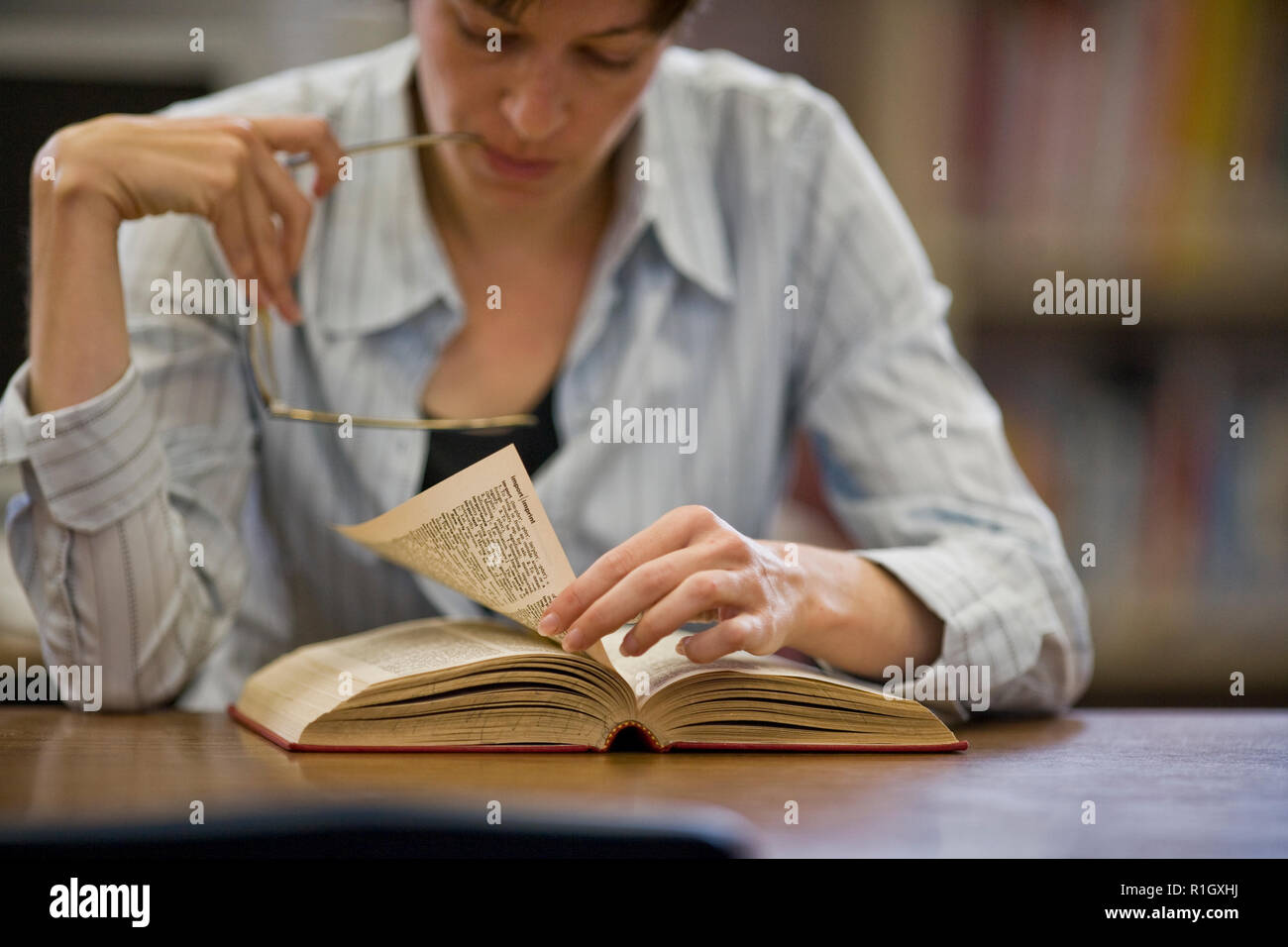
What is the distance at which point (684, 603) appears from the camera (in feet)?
2.26

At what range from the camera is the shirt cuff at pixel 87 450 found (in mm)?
858

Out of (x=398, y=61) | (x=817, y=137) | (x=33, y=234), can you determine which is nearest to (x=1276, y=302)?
(x=817, y=137)

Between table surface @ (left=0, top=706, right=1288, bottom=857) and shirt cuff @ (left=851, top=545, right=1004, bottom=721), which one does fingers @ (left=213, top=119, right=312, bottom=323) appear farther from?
shirt cuff @ (left=851, top=545, right=1004, bottom=721)

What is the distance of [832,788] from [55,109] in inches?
62.2

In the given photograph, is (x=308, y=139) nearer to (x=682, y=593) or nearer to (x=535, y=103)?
(x=535, y=103)

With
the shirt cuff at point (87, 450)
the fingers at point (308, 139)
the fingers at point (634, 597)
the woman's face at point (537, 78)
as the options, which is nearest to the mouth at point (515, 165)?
A: the woman's face at point (537, 78)

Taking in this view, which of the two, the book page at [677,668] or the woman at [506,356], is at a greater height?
the woman at [506,356]

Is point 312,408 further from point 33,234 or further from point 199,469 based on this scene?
point 33,234

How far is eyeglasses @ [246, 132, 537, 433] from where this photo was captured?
38.5 inches

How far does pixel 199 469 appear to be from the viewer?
1.00 meters

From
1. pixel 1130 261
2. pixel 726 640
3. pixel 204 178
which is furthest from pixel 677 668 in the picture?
pixel 1130 261

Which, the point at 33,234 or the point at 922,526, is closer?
the point at 33,234

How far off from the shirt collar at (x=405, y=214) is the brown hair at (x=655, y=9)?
0.69 ft

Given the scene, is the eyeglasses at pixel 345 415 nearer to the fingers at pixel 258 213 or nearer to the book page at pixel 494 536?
the fingers at pixel 258 213
